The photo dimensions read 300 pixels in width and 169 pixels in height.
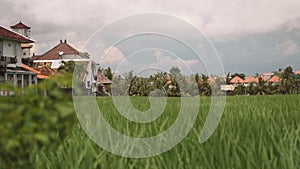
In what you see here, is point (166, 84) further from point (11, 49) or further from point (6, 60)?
point (11, 49)

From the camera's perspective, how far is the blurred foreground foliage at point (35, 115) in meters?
1.03

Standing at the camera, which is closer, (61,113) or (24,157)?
(61,113)

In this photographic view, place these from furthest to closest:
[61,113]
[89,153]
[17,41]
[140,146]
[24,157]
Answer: [17,41]
[140,146]
[89,153]
[24,157]
[61,113]

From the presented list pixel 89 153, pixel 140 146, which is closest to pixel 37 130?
pixel 89 153

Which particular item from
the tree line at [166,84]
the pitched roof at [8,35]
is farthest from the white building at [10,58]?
the tree line at [166,84]

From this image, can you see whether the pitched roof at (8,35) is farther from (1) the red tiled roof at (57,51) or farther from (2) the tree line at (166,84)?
(1) the red tiled roof at (57,51)

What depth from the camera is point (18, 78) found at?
106 feet

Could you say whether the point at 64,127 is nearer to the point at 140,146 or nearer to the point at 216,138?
the point at 140,146

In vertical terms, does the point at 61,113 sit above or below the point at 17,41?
below

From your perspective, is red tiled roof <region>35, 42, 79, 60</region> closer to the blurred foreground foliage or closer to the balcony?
the balcony

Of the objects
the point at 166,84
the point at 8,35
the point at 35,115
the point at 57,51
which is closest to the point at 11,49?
the point at 8,35

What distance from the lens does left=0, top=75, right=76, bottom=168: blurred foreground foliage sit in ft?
3.38

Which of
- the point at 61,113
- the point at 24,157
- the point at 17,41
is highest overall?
the point at 17,41

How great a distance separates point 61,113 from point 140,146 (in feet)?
3.37
